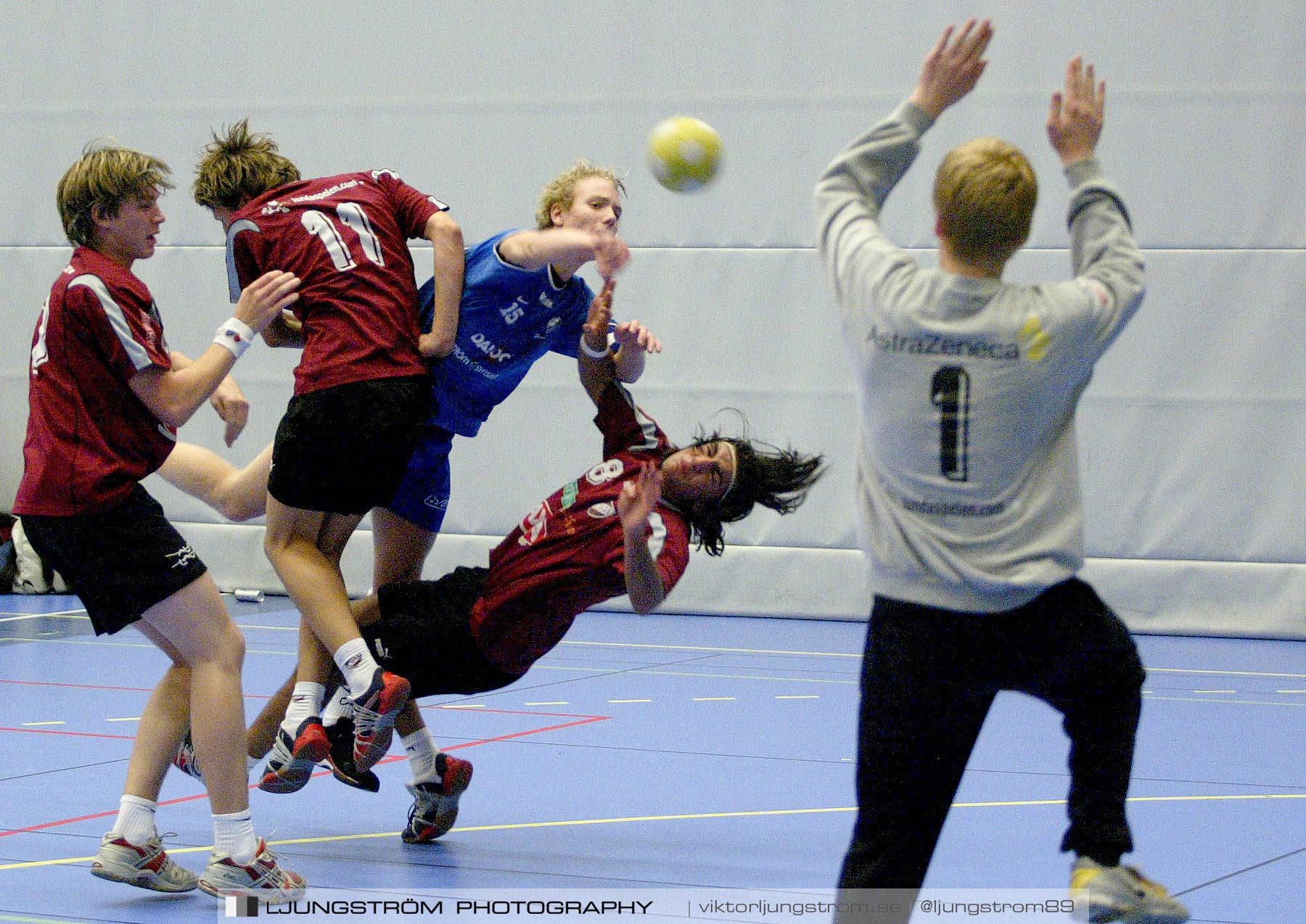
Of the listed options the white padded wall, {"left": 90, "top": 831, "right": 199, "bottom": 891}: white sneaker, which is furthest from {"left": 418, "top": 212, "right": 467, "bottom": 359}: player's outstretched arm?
the white padded wall

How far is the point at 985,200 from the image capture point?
2.52 metres

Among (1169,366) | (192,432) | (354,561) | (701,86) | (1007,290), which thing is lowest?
(354,561)

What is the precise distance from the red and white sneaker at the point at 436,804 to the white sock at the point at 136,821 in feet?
2.51

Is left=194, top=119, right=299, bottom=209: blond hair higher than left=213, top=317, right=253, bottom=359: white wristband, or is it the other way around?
left=194, top=119, right=299, bottom=209: blond hair

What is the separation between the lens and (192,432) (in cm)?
1046

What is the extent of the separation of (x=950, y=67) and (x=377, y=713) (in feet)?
7.16

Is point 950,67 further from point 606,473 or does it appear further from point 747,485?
point 606,473

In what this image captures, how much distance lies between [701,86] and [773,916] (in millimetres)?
6801

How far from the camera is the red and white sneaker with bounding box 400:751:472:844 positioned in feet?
14.0

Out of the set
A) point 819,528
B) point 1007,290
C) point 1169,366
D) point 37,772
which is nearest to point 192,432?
point 819,528

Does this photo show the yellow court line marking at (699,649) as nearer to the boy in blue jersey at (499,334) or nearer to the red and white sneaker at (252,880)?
the boy in blue jersey at (499,334)

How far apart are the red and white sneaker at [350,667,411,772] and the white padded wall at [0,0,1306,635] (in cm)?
555

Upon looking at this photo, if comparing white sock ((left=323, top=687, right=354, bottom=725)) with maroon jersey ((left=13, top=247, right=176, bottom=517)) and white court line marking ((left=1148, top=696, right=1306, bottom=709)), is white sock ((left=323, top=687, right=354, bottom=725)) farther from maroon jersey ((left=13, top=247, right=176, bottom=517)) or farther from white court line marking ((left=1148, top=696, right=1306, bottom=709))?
white court line marking ((left=1148, top=696, right=1306, bottom=709))

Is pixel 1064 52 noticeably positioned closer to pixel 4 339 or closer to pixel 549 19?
pixel 549 19
